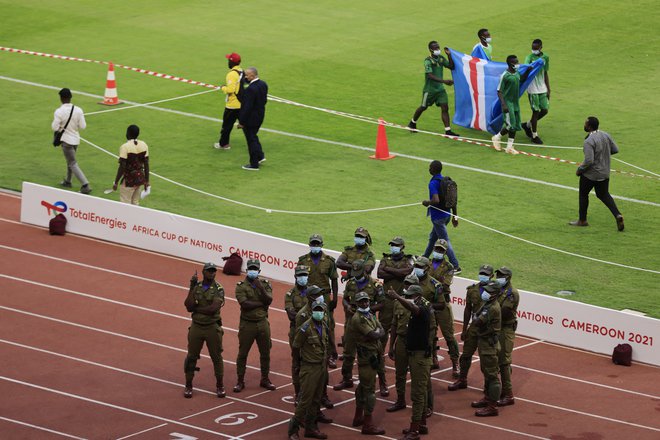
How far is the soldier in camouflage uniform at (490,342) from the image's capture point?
1886cm

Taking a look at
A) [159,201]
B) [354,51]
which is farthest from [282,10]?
[159,201]

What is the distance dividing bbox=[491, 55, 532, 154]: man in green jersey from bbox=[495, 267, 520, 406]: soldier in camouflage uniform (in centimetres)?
1105

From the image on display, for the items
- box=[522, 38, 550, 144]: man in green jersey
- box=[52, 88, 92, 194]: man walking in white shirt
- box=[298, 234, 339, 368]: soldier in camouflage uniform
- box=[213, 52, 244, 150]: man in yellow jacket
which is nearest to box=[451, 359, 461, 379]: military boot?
box=[298, 234, 339, 368]: soldier in camouflage uniform

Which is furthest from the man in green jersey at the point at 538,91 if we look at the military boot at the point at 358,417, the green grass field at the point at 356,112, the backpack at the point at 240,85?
the military boot at the point at 358,417

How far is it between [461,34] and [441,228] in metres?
17.2

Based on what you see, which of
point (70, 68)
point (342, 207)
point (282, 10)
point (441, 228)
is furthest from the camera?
point (282, 10)

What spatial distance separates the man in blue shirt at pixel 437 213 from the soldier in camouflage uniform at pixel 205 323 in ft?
16.6

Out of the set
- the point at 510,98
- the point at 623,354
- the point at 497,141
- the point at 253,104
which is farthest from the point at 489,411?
the point at 510,98

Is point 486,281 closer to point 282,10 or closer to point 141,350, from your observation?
point 141,350

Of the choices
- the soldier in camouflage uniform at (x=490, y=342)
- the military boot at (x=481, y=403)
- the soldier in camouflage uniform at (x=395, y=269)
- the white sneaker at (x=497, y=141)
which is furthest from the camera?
the white sneaker at (x=497, y=141)

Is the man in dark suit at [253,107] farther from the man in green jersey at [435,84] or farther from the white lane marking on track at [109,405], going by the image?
the white lane marking on track at [109,405]

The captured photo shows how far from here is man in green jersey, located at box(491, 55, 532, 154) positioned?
29891 mm

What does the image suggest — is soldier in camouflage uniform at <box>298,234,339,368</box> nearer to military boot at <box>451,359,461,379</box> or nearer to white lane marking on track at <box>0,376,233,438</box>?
military boot at <box>451,359,461,379</box>

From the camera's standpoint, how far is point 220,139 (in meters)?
30.5
